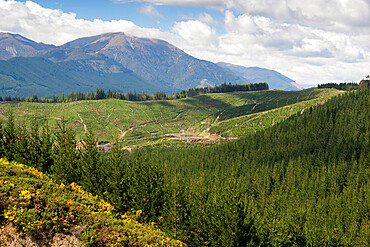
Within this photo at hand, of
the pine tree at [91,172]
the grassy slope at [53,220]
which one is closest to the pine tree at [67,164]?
the pine tree at [91,172]

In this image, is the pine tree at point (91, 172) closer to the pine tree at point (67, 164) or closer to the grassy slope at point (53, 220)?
the pine tree at point (67, 164)

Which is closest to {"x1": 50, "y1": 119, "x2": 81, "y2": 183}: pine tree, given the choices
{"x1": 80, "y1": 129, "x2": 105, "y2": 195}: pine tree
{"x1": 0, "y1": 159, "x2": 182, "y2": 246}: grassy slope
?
{"x1": 80, "y1": 129, "x2": 105, "y2": 195}: pine tree

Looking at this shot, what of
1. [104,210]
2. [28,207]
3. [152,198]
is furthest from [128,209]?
[28,207]

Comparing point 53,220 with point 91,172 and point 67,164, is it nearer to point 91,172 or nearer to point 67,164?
point 91,172

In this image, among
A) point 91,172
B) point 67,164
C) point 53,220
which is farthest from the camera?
point 91,172

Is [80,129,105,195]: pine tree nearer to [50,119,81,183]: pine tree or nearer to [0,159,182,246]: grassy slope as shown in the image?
[50,119,81,183]: pine tree

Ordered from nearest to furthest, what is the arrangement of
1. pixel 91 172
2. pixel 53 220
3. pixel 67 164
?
pixel 53 220, pixel 67 164, pixel 91 172

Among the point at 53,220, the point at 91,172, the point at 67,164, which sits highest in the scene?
the point at 53,220

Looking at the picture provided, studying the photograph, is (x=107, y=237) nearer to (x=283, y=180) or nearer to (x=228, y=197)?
(x=228, y=197)

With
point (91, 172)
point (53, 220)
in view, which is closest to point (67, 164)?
point (91, 172)

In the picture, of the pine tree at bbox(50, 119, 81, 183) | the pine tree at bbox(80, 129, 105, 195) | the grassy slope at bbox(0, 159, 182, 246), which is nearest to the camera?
the grassy slope at bbox(0, 159, 182, 246)

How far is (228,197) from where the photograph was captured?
1797 inches

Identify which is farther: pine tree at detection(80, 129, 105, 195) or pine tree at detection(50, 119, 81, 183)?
pine tree at detection(80, 129, 105, 195)

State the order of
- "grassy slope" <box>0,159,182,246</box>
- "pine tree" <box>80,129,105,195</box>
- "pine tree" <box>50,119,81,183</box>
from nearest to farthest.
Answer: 1. "grassy slope" <box>0,159,182,246</box>
2. "pine tree" <box>50,119,81,183</box>
3. "pine tree" <box>80,129,105,195</box>
